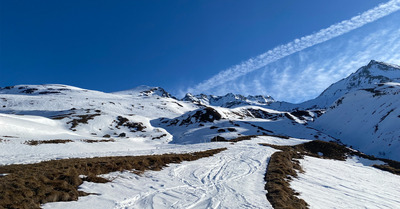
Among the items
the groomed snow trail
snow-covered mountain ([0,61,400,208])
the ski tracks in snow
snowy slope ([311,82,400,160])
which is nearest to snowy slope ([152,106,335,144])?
snow-covered mountain ([0,61,400,208])

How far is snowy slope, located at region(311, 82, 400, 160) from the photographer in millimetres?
47938

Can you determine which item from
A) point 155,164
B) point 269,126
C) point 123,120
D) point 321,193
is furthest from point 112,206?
point 269,126

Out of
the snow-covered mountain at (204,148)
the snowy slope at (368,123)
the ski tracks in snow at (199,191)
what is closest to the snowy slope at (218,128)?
the snow-covered mountain at (204,148)

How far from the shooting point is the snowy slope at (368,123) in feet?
157

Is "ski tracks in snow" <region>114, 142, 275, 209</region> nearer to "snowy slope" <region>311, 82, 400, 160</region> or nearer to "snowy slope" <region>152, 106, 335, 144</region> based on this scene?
"snowy slope" <region>152, 106, 335, 144</region>

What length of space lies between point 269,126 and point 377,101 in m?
39.9

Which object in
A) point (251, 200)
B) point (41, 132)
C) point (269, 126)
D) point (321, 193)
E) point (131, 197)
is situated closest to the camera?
point (131, 197)

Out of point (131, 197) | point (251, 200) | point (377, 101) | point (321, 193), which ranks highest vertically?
point (377, 101)

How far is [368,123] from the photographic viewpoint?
2549 inches

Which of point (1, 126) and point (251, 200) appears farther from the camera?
point (1, 126)

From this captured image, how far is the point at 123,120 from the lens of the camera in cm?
8300

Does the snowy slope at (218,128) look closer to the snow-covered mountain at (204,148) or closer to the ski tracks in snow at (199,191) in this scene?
the snow-covered mountain at (204,148)

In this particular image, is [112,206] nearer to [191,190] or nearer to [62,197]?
[62,197]

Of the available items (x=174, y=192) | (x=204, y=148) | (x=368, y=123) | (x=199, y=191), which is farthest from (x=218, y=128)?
(x=174, y=192)
